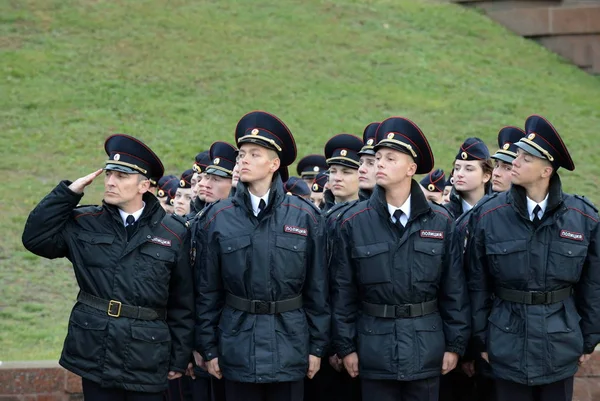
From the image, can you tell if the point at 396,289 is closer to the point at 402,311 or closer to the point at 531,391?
the point at 402,311

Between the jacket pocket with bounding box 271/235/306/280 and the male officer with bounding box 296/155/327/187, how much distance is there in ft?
15.9

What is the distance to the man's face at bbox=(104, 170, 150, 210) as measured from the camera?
6.07m

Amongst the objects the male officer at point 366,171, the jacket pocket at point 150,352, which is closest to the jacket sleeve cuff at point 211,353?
the jacket pocket at point 150,352

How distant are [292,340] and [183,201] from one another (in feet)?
13.2

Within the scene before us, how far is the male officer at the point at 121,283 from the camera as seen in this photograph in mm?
5891

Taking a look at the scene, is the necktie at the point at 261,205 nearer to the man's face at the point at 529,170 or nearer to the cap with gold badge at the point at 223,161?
the man's face at the point at 529,170

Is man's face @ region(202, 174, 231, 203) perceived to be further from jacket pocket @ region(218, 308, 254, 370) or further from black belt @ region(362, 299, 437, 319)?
black belt @ region(362, 299, 437, 319)

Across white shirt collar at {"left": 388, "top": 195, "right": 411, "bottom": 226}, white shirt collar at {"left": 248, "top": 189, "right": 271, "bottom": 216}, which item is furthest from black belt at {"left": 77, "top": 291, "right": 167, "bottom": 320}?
white shirt collar at {"left": 388, "top": 195, "right": 411, "bottom": 226}

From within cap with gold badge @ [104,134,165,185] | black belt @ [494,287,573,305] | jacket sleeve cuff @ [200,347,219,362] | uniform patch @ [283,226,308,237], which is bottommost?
jacket sleeve cuff @ [200,347,219,362]

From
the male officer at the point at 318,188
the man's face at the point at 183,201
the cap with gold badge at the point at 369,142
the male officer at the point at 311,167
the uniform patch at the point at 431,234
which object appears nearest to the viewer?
the uniform patch at the point at 431,234

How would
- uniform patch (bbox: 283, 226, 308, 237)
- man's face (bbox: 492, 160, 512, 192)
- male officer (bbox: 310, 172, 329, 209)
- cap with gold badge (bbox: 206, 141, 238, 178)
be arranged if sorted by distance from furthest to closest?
male officer (bbox: 310, 172, 329, 209)
cap with gold badge (bbox: 206, 141, 238, 178)
man's face (bbox: 492, 160, 512, 192)
uniform patch (bbox: 283, 226, 308, 237)

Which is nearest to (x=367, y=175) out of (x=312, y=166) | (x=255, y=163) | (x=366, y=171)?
(x=366, y=171)

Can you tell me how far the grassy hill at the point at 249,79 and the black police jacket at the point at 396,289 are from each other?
9978 mm

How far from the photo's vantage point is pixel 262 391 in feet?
20.1
